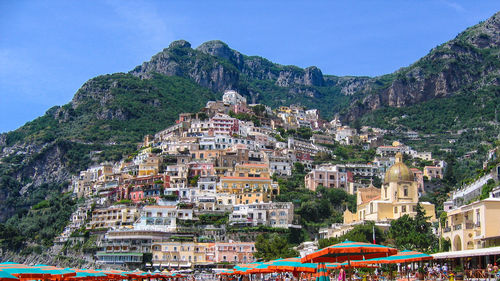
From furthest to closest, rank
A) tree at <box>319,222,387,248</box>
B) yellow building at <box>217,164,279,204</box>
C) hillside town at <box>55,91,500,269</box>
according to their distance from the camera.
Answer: yellow building at <box>217,164,279,204</box> < hillside town at <box>55,91,500,269</box> < tree at <box>319,222,387,248</box>

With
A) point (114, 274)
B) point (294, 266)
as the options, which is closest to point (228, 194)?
point (114, 274)

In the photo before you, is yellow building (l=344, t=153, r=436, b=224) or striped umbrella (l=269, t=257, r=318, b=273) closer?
striped umbrella (l=269, t=257, r=318, b=273)

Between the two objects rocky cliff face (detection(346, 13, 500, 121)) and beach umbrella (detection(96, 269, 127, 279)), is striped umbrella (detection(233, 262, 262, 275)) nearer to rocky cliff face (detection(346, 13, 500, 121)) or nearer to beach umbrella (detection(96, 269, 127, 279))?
beach umbrella (detection(96, 269, 127, 279))

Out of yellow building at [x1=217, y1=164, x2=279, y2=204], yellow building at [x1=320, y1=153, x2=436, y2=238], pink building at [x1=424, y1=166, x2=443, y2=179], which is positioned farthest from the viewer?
pink building at [x1=424, y1=166, x2=443, y2=179]

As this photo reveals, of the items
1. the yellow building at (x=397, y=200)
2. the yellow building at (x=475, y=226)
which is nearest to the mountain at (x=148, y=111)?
the yellow building at (x=397, y=200)

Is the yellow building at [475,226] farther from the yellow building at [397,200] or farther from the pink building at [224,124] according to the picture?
the pink building at [224,124]

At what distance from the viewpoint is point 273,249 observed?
6931 centimetres

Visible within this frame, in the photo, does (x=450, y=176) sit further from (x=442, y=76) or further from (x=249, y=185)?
(x=442, y=76)

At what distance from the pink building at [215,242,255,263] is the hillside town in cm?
13

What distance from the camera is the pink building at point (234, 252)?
76.4 meters

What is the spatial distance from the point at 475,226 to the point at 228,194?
47.5 metres

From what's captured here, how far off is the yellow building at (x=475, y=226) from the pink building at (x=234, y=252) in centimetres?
3027

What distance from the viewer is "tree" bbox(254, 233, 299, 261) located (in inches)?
2673

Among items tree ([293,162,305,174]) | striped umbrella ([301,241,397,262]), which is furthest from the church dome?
striped umbrella ([301,241,397,262])
